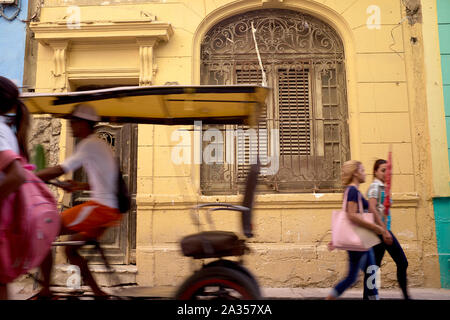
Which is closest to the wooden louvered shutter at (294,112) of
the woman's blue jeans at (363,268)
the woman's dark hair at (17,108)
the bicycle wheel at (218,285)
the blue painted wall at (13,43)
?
the woman's blue jeans at (363,268)

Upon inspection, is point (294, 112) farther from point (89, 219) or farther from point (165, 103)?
point (89, 219)

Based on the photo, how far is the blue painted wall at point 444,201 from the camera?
648cm

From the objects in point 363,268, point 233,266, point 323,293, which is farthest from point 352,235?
point 323,293

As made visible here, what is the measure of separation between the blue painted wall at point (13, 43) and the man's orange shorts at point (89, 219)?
199 inches

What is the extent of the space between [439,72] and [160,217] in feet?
17.9

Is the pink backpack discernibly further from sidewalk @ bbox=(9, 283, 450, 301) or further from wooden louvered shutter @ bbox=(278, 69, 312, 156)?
wooden louvered shutter @ bbox=(278, 69, 312, 156)

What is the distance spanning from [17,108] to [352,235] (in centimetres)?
318

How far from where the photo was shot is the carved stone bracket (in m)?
7.07

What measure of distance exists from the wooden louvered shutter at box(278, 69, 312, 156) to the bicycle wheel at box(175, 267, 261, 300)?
14.9 ft

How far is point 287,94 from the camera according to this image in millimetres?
→ 7305

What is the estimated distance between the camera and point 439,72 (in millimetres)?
6922

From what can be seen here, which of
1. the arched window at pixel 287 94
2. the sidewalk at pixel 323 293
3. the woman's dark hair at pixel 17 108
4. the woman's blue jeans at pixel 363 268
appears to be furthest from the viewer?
the arched window at pixel 287 94

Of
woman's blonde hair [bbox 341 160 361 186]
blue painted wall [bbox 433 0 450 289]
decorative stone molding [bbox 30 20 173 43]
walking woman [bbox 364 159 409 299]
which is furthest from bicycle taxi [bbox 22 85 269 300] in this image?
blue painted wall [bbox 433 0 450 289]

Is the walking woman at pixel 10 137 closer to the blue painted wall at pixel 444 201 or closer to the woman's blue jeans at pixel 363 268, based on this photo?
the woman's blue jeans at pixel 363 268
